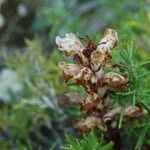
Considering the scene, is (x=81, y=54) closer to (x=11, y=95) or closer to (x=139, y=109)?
(x=139, y=109)

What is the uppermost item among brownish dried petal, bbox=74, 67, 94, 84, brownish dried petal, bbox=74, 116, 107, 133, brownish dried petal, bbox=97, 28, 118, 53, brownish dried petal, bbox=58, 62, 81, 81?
brownish dried petal, bbox=97, 28, 118, 53

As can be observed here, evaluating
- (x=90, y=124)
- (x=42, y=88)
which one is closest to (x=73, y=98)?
(x=90, y=124)

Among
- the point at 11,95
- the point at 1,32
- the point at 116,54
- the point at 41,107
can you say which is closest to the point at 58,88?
the point at 41,107

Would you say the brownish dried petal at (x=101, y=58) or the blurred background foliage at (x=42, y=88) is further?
the blurred background foliage at (x=42, y=88)

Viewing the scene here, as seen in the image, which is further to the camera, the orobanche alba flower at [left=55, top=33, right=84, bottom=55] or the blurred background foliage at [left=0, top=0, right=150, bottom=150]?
the blurred background foliage at [left=0, top=0, right=150, bottom=150]

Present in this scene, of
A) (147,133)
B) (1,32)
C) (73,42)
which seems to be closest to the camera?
(73,42)

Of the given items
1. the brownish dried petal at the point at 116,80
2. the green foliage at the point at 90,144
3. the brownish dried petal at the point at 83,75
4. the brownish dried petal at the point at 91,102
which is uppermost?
the brownish dried petal at the point at 83,75

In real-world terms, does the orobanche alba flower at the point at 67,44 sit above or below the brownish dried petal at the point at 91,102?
above

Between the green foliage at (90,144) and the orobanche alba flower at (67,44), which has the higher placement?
the orobanche alba flower at (67,44)
